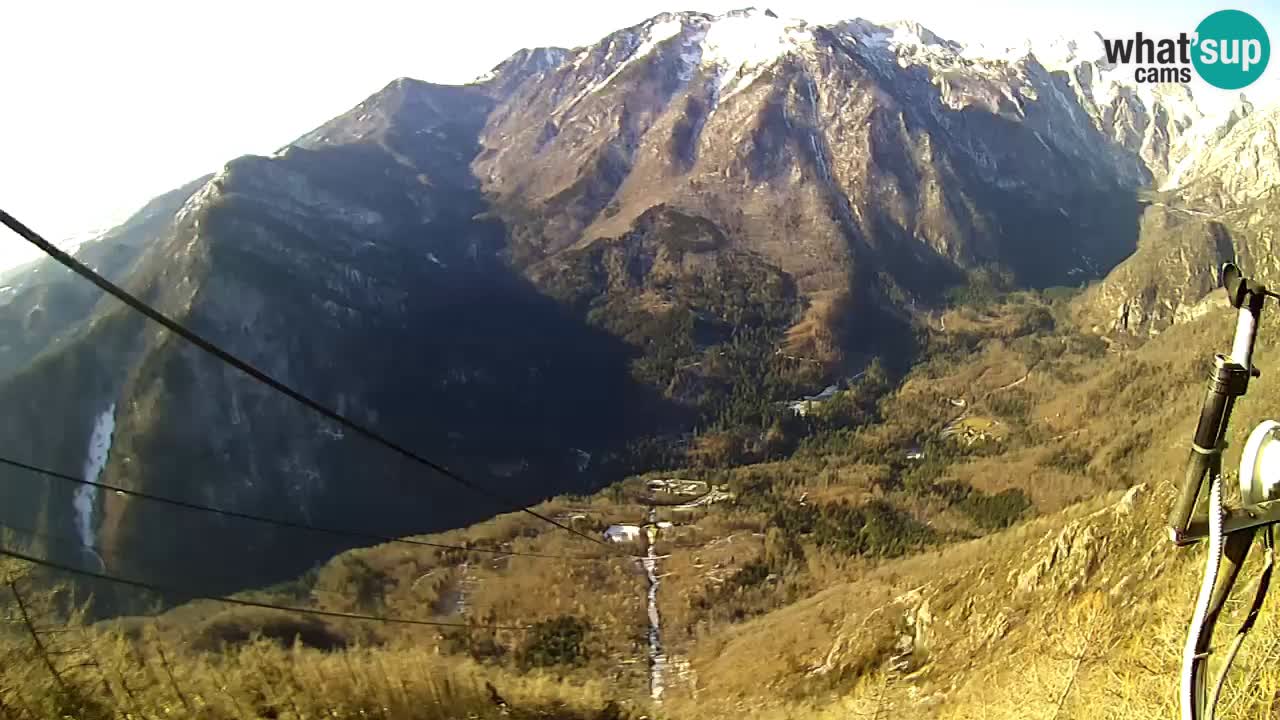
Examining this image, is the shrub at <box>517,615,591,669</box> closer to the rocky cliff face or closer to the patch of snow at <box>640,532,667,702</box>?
the patch of snow at <box>640,532,667,702</box>

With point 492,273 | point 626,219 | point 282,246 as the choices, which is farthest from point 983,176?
point 282,246

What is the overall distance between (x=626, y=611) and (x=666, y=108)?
148812mm

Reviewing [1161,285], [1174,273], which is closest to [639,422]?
[1161,285]

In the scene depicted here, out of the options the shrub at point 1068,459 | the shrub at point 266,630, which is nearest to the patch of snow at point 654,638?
the shrub at point 266,630

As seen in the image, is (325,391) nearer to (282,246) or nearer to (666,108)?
(282,246)

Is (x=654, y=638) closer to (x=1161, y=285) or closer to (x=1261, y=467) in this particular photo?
(x=1261, y=467)

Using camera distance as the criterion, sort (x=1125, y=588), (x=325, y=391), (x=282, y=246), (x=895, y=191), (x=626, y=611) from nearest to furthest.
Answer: (x=1125, y=588), (x=626, y=611), (x=325, y=391), (x=282, y=246), (x=895, y=191)

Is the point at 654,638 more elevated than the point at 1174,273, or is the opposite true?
the point at 654,638

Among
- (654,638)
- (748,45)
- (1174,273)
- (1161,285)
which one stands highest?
(748,45)

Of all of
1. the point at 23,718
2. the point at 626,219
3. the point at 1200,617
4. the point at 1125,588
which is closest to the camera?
the point at 1200,617

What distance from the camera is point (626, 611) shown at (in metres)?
50.6

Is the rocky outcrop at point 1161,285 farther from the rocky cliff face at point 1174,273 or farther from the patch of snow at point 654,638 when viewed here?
the patch of snow at point 654,638

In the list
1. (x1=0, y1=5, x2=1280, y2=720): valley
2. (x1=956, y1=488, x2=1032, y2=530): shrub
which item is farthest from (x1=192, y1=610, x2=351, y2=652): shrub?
(x1=956, y1=488, x2=1032, y2=530): shrub

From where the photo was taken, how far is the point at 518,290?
128625mm
